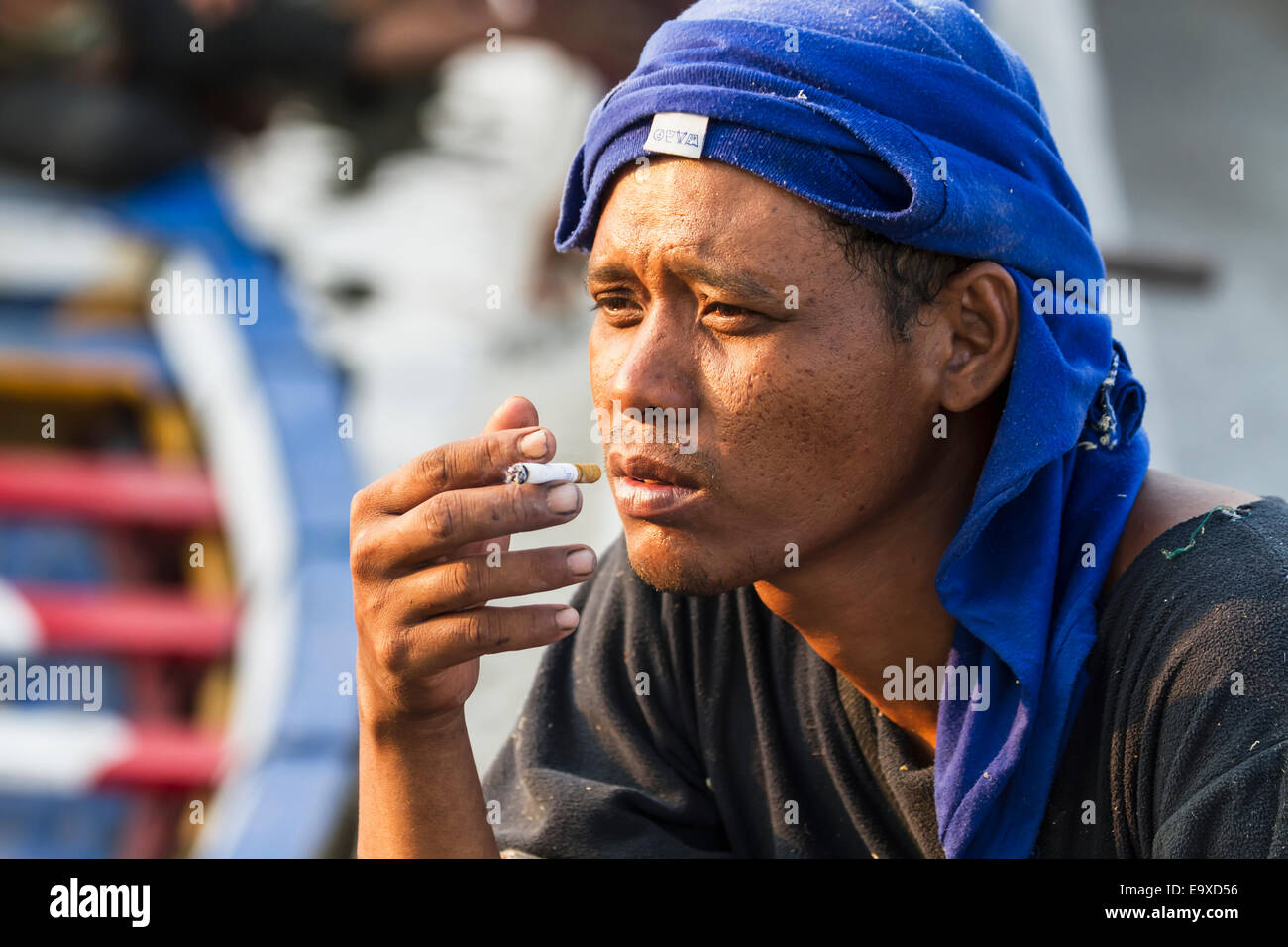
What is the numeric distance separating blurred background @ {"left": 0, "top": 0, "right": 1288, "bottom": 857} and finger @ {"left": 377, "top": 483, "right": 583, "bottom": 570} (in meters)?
3.44

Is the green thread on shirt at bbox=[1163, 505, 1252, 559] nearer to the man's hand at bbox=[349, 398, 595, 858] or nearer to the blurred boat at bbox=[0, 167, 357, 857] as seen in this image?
the man's hand at bbox=[349, 398, 595, 858]

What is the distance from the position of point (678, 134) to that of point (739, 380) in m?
0.39

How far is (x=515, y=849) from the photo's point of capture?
222 cm

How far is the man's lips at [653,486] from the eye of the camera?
180cm

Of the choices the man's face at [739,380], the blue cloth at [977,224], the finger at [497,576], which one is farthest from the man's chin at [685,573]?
the blue cloth at [977,224]

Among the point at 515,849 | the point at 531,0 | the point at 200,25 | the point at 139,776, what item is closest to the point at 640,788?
the point at 515,849

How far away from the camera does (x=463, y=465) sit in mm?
1693

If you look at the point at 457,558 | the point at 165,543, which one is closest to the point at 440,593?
the point at 457,558

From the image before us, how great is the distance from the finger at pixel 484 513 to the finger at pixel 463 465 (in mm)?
22

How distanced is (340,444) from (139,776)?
1692 mm

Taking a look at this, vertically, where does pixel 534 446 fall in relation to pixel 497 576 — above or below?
above

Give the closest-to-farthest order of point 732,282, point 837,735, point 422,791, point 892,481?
point 732,282 → point 892,481 → point 422,791 → point 837,735

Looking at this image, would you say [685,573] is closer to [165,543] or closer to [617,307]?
[617,307]
